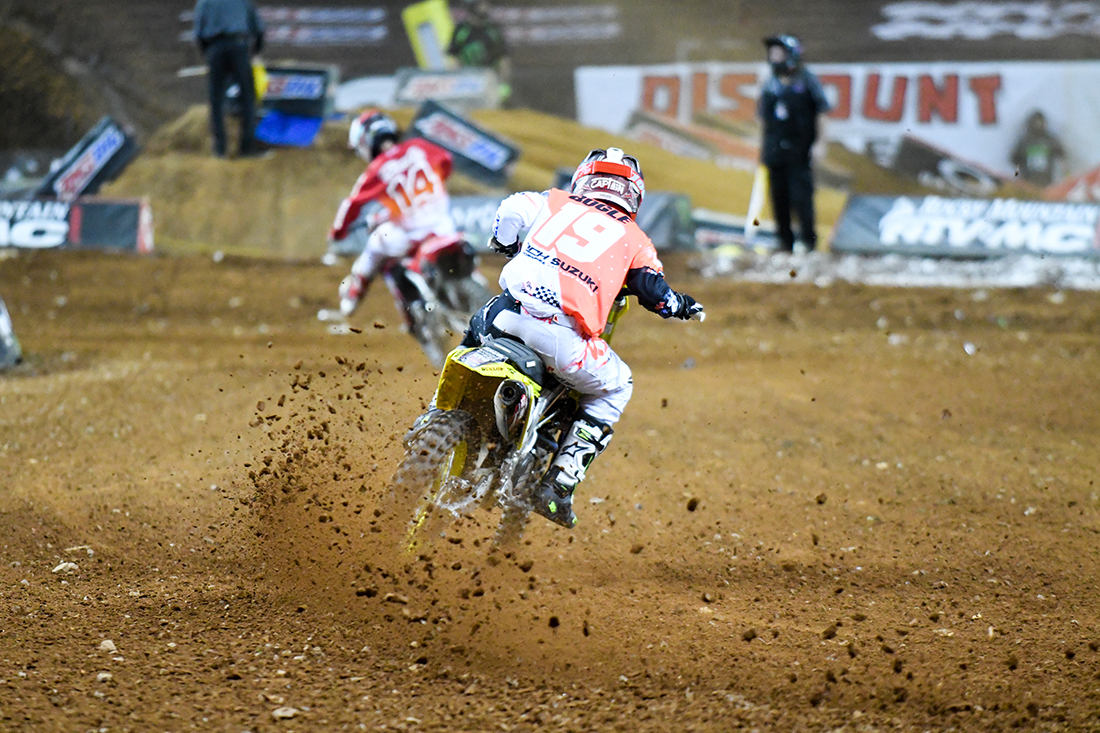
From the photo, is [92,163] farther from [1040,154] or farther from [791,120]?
[1040,154]

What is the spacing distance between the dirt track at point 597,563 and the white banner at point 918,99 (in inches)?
292

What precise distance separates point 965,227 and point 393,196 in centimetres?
809

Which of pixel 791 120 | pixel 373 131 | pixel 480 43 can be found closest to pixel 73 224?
pixel 373 131

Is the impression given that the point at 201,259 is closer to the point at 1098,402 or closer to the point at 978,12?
the point at 1098,402

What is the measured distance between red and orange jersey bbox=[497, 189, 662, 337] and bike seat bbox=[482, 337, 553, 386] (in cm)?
17

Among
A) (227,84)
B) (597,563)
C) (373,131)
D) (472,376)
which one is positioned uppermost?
(472,376)

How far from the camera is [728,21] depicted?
17234mm

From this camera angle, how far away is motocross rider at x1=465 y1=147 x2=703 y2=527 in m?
4.40

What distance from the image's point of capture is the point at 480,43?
16719 mm

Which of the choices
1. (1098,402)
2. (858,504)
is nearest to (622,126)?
(1098,402)

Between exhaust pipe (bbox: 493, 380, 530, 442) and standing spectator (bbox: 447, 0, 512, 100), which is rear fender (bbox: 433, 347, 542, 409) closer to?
exhaust pipe (bbox: 493, 380, 530, 442)

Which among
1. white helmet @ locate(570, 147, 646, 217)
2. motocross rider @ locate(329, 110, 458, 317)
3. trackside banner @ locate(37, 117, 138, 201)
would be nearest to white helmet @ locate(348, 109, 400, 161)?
motocross rider @ locate(329, 110, 458, 317)

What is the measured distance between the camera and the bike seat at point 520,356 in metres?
4.26

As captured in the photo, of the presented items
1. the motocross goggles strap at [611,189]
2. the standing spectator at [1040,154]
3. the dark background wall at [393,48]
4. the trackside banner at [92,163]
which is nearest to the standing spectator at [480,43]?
the dark background wall at [393,48]
